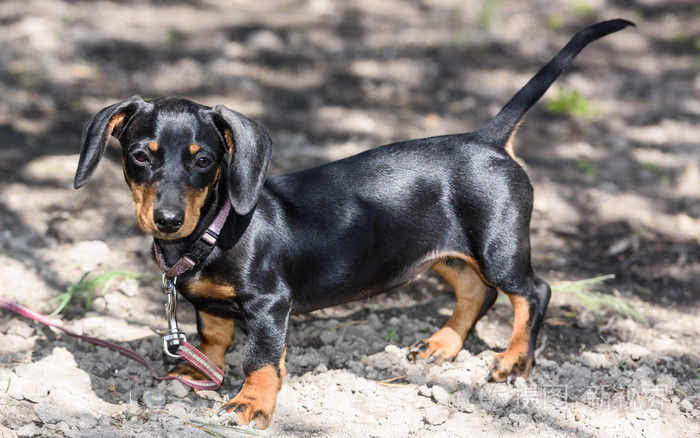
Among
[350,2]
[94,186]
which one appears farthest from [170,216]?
[350,2]

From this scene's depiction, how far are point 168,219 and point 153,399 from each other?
3.15 feet

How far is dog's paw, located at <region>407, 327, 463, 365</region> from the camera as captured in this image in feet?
12.7

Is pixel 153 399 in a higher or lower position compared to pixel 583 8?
lower

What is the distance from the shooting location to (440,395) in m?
3.47

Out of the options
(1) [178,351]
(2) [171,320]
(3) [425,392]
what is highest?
(2) [171,320]

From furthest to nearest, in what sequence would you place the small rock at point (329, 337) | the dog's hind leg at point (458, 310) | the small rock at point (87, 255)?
1. the small rock at point (87, 255)
2. the small rock at point (329, 337)
3. the dog's hind leg at point (458, 310)

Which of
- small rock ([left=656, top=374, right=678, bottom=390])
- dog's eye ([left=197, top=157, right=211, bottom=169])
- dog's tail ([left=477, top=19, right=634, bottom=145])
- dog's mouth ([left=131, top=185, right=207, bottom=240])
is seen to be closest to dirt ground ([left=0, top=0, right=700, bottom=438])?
small rock ([left=656, top=374, right=678, bottom=390])

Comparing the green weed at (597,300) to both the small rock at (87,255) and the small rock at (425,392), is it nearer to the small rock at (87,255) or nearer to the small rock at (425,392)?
the small rock at (425,392)

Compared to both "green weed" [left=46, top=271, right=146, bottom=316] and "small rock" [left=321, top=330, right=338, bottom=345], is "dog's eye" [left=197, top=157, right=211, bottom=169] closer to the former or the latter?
"small rock" [left=321, top=330, right=338, bottom=345]

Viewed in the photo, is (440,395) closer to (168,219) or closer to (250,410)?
(250,410)

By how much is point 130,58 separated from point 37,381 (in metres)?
4.97

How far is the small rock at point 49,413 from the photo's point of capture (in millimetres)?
3059

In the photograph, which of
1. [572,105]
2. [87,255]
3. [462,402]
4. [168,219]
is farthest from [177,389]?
[572,105]

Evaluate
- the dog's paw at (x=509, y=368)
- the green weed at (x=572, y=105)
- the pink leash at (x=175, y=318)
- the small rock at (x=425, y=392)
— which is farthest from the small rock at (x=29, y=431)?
the green weed at (x=572, y=105)
